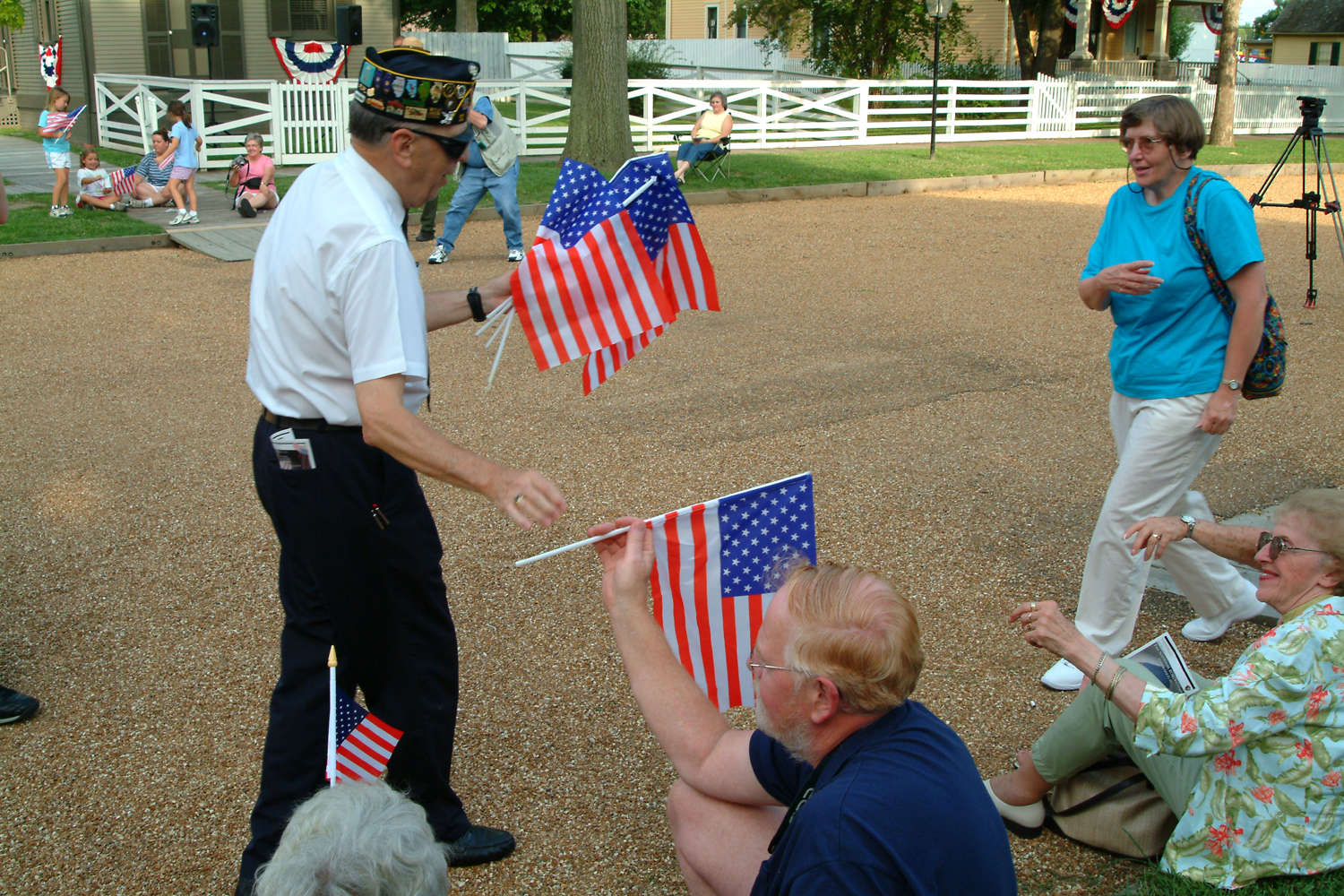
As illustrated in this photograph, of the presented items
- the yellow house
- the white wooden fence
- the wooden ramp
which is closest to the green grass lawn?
the wooden ramp

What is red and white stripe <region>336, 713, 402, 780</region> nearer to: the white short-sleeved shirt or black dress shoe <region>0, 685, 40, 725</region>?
the white short-sleeved shirt

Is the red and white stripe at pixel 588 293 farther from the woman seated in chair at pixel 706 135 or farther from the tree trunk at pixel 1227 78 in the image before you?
the tree trunk at pixel 1227 78

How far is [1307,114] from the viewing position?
30.1 ft

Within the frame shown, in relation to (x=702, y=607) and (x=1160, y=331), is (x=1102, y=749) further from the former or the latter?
(x=1160, y=331)

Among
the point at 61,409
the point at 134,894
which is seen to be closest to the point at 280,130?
the point at 61,409

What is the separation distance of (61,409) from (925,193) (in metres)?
13.7

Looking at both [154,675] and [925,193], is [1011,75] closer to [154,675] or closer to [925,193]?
[925,193]

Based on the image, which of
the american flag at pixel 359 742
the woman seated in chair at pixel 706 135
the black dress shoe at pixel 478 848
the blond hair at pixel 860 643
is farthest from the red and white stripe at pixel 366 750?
the woman seated in chair at pixel 706 135

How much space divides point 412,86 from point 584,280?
3.51 ft

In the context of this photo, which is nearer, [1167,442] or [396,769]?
[396,769]

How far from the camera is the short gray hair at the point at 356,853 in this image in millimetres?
1676

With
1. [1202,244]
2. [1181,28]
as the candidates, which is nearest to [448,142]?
[1202,244]

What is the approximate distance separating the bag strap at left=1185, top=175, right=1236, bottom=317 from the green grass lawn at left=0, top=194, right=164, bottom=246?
12195mm

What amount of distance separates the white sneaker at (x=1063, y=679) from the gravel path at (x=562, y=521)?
0.16 feet
